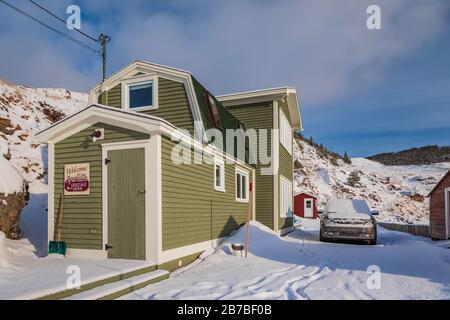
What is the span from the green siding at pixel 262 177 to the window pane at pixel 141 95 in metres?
5.27

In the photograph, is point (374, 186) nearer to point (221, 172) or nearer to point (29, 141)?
point (221, 172)

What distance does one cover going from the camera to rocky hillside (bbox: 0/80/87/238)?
360 inches

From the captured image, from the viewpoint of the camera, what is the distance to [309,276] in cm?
653

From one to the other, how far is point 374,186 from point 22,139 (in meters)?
38.2

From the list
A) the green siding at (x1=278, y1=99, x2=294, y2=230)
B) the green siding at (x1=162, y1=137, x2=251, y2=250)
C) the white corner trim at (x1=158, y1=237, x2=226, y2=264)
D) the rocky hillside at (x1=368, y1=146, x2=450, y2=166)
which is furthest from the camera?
the rocky hillside at (x1=368, y1=146, x2=450, y2=166)

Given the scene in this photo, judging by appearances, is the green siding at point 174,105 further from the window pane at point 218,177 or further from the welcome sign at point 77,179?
the welcome sign at point 77,179

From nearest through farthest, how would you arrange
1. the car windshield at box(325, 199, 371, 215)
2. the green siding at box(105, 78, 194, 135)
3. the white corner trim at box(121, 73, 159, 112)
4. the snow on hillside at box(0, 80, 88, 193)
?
the green siding at box(105, 78, 194, 135) < the white corner trim at box(121, 73, 159, 112) < the car windshield at box(325, 199, 371, 215) < the snow on hillside at box(0, 80, 88, 193)

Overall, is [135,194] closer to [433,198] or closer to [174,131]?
[174,131]

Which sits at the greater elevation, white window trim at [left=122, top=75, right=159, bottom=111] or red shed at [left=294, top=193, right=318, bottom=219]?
white window trim at [left=122, top=75, right=159, bottom=111]

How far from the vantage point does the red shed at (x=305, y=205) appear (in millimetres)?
28422

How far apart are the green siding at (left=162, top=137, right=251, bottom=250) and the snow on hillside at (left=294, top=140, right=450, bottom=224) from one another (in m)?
20.7

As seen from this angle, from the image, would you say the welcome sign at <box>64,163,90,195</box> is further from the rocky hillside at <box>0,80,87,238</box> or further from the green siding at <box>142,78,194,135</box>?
the green siding at <box>142,78,194,135</box>

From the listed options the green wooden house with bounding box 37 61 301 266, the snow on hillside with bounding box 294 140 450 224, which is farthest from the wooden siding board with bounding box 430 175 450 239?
the snow on hillside with bounding box 294 140 450 224

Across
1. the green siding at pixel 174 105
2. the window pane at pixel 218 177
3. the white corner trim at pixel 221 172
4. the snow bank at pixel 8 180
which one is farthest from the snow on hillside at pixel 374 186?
the snow bank at pixel 8 180
